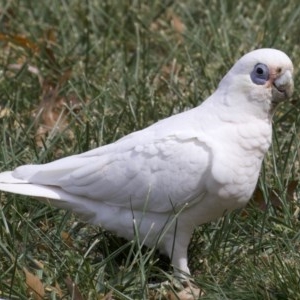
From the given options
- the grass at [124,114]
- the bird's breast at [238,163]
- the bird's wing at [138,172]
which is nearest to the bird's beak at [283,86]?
the bird's breast at [238,163]

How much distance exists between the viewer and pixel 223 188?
4.26 metres

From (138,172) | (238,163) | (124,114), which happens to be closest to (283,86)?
(238,163)

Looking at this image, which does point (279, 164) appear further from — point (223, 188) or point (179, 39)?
point (179, 39)

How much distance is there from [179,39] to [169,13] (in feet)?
1.17

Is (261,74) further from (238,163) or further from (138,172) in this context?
(138,172)

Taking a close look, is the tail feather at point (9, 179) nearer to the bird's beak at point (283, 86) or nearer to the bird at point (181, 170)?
the bird at point (181, 170)

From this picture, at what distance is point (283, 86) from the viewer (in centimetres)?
435

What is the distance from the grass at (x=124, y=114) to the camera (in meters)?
4.28

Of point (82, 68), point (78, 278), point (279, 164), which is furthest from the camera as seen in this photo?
point (82, 68)

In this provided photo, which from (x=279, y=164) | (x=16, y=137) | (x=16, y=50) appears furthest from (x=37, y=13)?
(x=279, y=164)

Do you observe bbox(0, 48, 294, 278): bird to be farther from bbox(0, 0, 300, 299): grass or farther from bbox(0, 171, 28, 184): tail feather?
bbox(0, 0, 300, 299): grass

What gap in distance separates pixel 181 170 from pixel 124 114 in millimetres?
1333

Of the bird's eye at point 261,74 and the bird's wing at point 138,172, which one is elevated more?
the bird's eye at point 261,74

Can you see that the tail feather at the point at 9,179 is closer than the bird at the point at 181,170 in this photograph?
No
